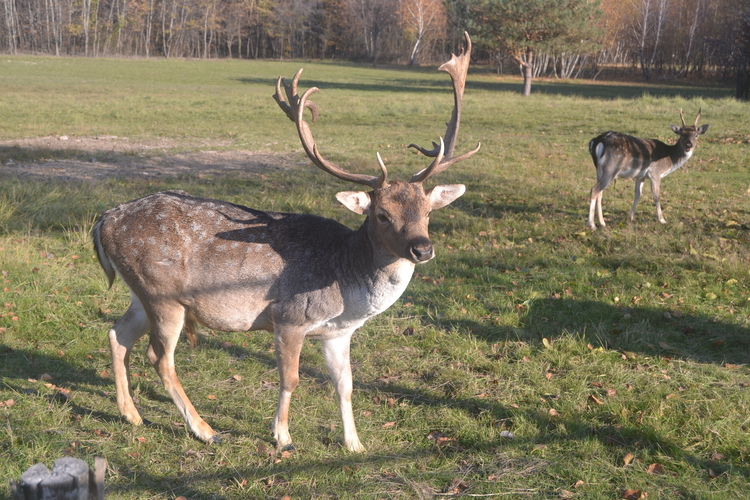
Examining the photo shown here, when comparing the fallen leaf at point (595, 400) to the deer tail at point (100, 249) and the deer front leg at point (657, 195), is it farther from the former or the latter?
the deer front leg at point (657, 195)

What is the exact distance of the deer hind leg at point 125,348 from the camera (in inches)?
180

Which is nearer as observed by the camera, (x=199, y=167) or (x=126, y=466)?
(x=126, y=466)

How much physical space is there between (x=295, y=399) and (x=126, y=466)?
1410 millimetres

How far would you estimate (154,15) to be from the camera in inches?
3164

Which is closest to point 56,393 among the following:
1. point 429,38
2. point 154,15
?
point 429,38

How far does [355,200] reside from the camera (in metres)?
4.11

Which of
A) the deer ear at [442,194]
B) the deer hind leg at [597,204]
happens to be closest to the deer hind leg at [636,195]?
the deer hind leg at [597,204]

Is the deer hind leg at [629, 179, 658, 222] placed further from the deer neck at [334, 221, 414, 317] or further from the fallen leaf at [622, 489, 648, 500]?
the deer neck at [334, 221, 414, 317]

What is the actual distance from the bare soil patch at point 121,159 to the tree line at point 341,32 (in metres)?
40.7

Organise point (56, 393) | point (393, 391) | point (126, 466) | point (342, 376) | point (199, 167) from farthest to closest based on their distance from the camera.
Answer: point (199, 167), point (393, 391), point (56, 393), point (342, 376), point (126, 466)

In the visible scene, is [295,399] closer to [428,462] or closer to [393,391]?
[393,391]

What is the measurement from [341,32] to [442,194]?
85.4 meters

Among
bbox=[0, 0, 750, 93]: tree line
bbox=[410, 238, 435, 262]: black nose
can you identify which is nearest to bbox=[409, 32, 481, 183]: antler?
bbox=[410, 238, 435, 262]: black nose

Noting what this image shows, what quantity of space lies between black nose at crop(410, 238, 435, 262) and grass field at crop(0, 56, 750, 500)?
149 centimetres
